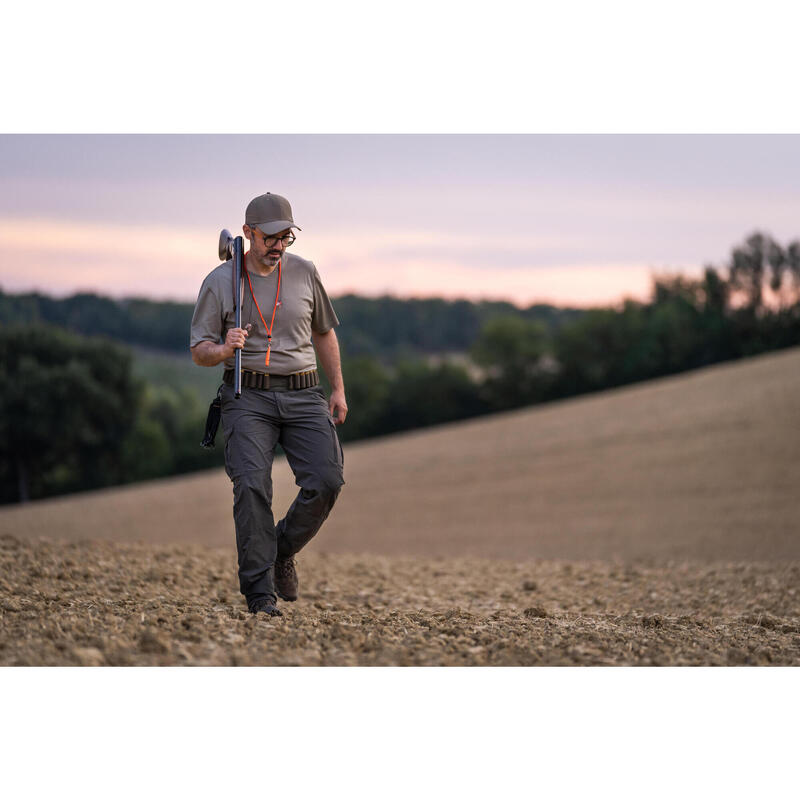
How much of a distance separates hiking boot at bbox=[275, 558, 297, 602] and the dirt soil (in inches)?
6.7

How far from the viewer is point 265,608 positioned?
17.5 feet

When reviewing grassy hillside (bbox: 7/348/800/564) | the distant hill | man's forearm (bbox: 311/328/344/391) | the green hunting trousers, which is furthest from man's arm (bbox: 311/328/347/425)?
the distant hill

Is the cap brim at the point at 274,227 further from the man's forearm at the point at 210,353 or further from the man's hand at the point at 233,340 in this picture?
the man's forearm at the point at 210,353

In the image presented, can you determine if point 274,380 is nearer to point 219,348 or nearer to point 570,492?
point 219,348

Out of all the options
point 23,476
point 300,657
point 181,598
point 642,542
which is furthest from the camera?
point 23,476

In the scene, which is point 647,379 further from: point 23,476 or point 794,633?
point 794,633

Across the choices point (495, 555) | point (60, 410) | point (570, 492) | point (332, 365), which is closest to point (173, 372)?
point (60, 410)

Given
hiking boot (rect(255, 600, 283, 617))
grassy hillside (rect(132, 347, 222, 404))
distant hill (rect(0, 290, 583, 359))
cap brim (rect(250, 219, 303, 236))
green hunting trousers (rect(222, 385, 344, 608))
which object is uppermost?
distant hill (rect(0, 290, 583, 359))

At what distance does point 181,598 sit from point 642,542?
36.4 ft

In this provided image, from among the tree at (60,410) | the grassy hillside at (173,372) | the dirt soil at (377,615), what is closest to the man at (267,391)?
the dirt soil at (377,615)

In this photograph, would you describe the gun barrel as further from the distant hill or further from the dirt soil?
the distant hill

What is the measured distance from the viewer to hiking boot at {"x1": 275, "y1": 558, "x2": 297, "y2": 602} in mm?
5789

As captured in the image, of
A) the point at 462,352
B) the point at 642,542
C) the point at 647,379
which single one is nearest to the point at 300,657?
the point at 642,542

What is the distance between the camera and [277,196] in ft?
17.7
